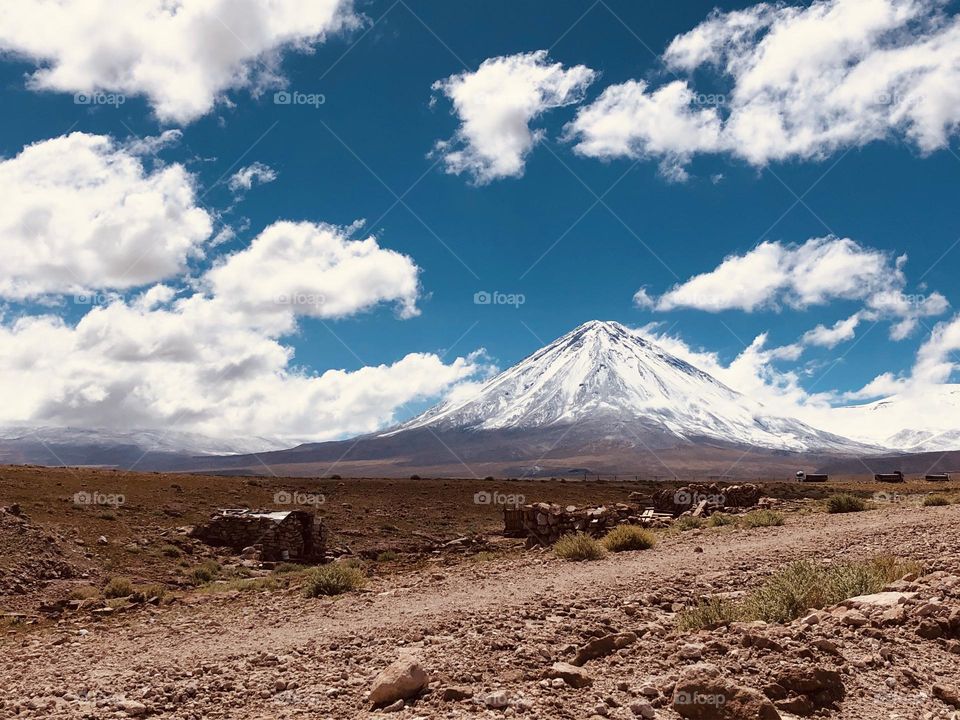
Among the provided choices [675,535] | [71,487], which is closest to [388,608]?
[675,535]

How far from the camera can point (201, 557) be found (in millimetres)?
21953

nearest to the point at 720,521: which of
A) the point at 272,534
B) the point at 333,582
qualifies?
the point at 333,582

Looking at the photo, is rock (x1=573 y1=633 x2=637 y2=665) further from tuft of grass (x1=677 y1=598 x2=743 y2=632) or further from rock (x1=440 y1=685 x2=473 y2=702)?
rock (x1=440 y1=685 x2=473 y2=702)

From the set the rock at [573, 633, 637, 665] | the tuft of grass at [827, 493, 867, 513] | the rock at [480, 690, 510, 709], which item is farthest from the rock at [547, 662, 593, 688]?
the tuft of grass at [827, 493, 867, 513]

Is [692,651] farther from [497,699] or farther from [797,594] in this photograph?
[797,594]

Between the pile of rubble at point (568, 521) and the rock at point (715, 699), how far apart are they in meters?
16.6

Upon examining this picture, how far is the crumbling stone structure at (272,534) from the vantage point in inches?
926

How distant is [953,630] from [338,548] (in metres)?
22.8

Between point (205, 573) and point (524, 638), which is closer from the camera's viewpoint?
point (524, 638)

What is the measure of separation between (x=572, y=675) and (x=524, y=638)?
1.29 metres

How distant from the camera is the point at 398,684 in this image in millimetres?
5719

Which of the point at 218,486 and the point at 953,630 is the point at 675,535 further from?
the point at 218,486

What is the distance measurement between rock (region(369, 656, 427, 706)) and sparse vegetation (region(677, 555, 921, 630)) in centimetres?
305

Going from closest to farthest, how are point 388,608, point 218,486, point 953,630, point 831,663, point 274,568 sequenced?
point 831,663, point 953,630, point 388,608, point 274,568, point 218,486
